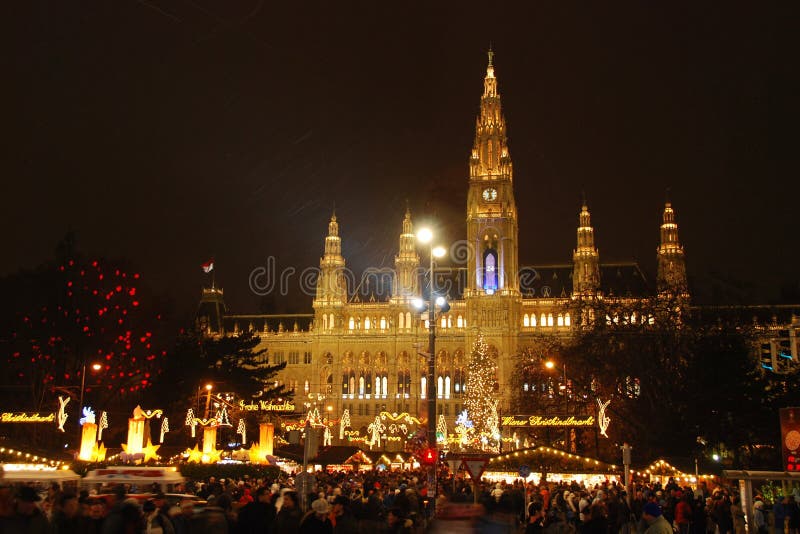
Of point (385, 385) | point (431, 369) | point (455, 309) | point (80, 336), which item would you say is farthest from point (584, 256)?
point (431, 369)

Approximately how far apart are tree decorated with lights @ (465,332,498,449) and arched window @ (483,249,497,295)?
53.7 ft

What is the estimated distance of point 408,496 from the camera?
53.2ft

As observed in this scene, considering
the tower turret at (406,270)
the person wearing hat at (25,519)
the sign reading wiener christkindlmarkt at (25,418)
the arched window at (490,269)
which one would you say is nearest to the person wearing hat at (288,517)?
the person wearing hat at (25,519)

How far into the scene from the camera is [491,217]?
9262 centimetres

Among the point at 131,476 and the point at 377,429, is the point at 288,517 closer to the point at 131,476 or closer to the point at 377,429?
the point at 131,476

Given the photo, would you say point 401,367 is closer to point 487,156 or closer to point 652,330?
point 487,156

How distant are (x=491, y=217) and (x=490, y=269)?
19.3 feet

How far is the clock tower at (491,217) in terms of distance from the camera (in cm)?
9200

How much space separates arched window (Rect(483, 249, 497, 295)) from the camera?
92500 millimetres

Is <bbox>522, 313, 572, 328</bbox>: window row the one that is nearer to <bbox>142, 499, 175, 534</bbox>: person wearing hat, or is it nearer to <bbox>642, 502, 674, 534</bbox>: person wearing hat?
<bbox>642, 502, 674, 534</bbox>: person wearing hat

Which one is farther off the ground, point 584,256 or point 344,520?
point 584,256

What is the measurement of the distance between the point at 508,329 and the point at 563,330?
6641mm

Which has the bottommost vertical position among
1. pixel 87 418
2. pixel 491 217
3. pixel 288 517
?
pixel 288 517

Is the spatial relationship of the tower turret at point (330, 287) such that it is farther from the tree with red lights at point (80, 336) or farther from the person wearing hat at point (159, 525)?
the person wearing hat at point (159, 525)
